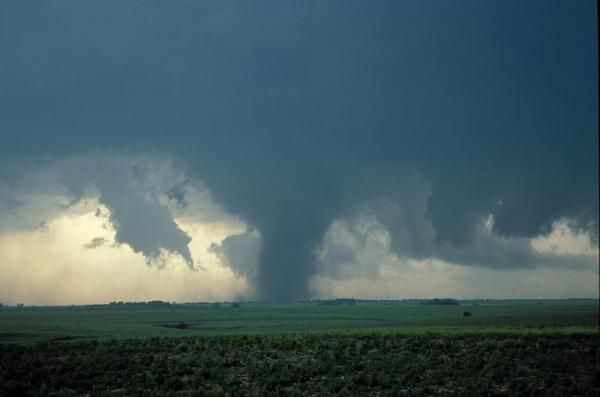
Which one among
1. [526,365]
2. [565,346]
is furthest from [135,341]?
[565,346]

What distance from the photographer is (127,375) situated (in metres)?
34.3

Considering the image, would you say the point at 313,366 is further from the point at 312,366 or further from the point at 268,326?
the point at 268,326

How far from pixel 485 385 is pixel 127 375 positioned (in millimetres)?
22459

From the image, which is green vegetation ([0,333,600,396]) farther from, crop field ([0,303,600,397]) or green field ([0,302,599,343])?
green field ([0,302,599,343])

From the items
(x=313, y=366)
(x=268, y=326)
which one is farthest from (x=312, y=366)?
(x=268, y=326)

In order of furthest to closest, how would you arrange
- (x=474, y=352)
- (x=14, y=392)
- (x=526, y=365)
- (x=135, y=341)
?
(x=135, y=341) → (x=474, y=352) → (x=526, y=365) → (x=14, y=392)

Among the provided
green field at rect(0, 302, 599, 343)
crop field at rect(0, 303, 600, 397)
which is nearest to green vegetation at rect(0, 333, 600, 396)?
crop field at rect(0, 303, 600, 397)

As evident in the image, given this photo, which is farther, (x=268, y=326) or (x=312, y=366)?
(x=268, y=326)

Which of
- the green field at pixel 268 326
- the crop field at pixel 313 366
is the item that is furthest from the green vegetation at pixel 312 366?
the green field at pixel 268 326

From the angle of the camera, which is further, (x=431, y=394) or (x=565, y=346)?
(x=565, y=346)

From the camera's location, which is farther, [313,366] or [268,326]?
[268,326]

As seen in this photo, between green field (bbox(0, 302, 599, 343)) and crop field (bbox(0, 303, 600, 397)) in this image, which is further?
green field (bbox(0, 302, 599, 343))

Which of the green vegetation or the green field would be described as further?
the green field

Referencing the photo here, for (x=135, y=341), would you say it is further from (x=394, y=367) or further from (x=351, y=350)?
(x=394, y=367)
